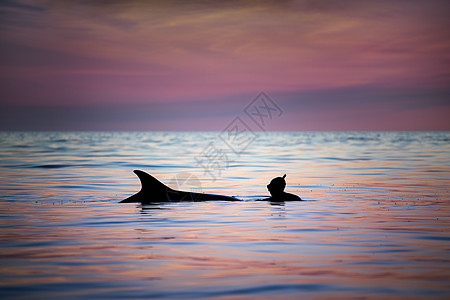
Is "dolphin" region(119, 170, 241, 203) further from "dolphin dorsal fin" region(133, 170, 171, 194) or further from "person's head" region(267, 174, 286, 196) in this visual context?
"person's head" region(267, 174, 286, 196)

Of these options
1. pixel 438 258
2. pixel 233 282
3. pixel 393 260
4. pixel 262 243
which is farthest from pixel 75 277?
pixel 438 258

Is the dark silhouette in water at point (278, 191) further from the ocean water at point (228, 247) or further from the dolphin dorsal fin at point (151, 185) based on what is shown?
the dolphin dorsal fin at point (151, 185)

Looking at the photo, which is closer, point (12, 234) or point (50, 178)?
point (12, 234)

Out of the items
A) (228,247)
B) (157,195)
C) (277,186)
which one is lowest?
(228,247)

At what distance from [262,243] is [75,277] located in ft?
13.7

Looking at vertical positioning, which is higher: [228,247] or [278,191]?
[278,191]

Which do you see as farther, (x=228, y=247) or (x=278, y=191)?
(x=278, y=191)

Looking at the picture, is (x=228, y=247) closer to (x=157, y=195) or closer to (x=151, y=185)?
(x=151, y=185)

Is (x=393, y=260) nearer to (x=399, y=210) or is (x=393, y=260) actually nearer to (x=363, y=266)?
(x=363, y=266)

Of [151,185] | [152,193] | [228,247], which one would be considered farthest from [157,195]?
[228,247]

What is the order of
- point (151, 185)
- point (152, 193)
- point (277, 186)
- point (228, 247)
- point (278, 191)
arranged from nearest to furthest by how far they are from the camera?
point (228, 247) → point (151, 185) → point (152, 193) → point (277, 186) → point (278, 191)

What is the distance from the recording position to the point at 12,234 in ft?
42.9

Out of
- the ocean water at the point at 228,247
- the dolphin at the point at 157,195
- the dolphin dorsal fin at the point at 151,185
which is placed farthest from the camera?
the dolphin at the point at 157,195

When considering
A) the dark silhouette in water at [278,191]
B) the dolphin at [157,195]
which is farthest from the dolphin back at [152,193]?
the dark silhouette in water at [278,191]
